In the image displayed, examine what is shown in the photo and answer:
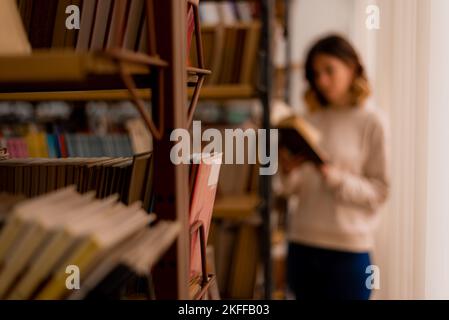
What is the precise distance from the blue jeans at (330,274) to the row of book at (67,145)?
0.86 metres

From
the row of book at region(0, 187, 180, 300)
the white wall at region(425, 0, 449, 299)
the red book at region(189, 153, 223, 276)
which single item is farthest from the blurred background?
the row of book at region(0, 187, 180, 300)

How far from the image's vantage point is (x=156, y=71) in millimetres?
712

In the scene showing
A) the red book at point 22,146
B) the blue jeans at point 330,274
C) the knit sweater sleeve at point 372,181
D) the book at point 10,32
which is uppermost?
the book at point 10,32

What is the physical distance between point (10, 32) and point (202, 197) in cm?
42

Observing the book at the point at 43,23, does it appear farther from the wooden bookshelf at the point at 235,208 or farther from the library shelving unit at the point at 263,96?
the wooden bookshelf at the point at 235,208

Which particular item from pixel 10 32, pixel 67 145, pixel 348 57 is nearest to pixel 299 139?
pixel 348 57

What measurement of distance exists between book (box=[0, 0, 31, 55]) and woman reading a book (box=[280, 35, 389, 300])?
134cm

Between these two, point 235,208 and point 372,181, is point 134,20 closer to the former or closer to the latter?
point 235,208

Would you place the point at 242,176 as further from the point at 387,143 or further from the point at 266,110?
the point at 387,143

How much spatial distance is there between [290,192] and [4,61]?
169 centimetres

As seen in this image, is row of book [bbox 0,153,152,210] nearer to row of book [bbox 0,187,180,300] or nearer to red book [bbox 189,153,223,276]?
red book [bbox 189,153,223,276]

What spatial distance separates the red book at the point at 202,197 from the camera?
2.77 ft

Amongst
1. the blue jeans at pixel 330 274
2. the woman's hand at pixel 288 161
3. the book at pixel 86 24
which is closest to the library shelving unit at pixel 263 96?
the woman's hand at pixel 288 161
